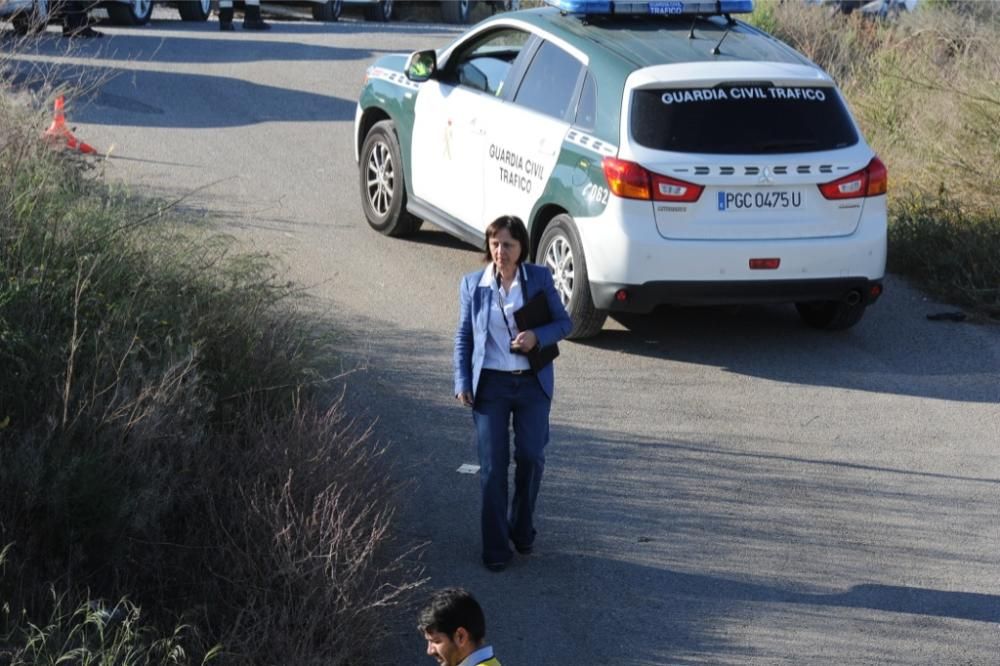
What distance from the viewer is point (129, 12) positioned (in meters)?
25.3

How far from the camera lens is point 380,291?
10891 millimetres

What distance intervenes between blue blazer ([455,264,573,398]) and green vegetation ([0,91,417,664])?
615 millimetres

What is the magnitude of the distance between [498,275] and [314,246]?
541cm

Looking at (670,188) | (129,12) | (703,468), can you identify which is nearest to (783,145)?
(670,188)

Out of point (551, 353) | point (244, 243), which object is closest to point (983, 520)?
point (551, 353)

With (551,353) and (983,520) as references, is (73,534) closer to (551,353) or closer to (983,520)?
(551,353)

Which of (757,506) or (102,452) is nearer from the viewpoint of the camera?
(102,452)

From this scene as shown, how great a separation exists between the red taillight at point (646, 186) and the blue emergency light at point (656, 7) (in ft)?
5.21

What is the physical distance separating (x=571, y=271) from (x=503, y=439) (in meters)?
3.15

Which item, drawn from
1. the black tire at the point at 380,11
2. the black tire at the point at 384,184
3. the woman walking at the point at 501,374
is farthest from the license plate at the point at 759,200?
the black tire at the point at 380,11

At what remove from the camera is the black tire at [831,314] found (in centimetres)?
1030

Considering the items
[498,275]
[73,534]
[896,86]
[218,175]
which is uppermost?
[498,275]

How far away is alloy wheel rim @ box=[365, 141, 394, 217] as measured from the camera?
39.9 feet

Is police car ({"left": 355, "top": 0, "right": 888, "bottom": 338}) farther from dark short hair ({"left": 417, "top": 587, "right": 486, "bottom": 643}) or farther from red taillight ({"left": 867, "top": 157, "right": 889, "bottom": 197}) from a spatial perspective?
dark short hair ({"left": 417, "top": 587, "right": 486, "bottom": 643})
